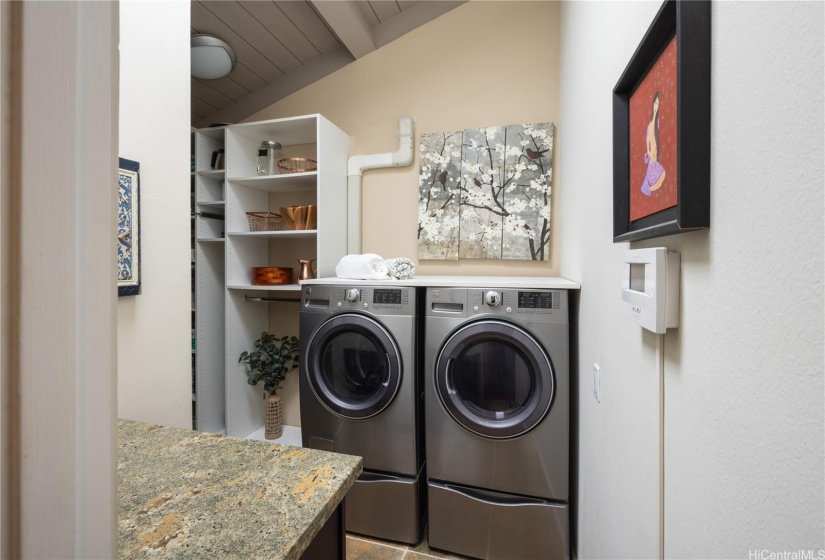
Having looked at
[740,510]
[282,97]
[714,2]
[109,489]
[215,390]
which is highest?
[282,97]

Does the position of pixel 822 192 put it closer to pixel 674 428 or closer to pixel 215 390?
pixel 674 428

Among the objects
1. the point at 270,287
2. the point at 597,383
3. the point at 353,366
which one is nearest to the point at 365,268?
the point at 353,366

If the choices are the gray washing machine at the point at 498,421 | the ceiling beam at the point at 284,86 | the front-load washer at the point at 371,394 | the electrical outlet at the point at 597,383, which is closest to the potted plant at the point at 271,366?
the front-load washer at the point at 371,394

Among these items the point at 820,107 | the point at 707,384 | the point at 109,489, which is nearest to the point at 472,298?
the point at 707,384

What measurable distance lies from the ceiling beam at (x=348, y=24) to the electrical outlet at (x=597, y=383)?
2.38 metres

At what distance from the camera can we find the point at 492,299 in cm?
166

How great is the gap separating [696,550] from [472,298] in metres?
1.20

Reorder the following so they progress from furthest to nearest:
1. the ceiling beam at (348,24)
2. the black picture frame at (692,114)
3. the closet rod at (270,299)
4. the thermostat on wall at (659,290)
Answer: the closet rod at (270,299) → the ceiling beam at (348,24) → the thermostat on wall at (659,290) → the black picture frame at (692,114)

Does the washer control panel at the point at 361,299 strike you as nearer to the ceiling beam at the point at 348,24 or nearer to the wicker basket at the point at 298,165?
the wicker basket at the point at 298,165

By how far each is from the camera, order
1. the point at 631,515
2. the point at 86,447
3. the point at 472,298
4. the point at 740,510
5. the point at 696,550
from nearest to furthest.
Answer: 1. the point at 86,447
2. the point at 740,510
3. the point at 696,550
4. the point at 631,515
5. the point at 472,298

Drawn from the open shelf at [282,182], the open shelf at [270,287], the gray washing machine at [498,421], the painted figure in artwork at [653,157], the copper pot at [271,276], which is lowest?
the gray washing machine at [498,421]

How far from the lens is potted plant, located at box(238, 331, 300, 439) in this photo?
2.55 metres

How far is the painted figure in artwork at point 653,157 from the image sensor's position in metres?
0.66

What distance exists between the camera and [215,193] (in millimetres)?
2719
